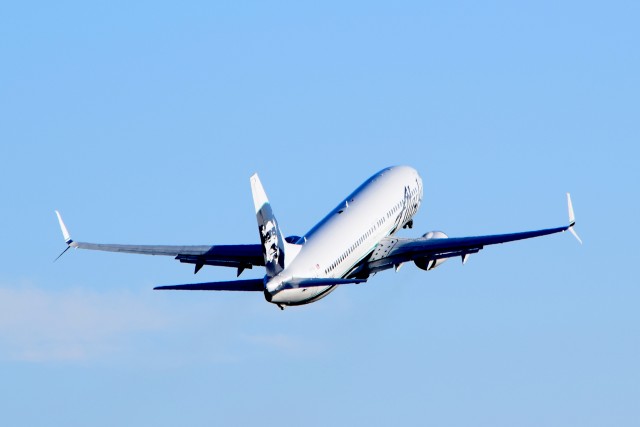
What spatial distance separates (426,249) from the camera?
394 feet

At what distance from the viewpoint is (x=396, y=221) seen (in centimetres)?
12950

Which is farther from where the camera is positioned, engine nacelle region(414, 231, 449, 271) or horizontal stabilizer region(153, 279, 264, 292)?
engine nacelle region(414, 231, 449, 271)

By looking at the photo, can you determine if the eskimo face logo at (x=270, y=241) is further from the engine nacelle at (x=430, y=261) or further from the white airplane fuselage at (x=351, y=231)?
the engine nacelle at (x=430, y=261)

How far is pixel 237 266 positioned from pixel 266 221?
13.0 meters

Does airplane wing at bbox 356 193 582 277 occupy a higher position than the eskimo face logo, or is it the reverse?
the eskimo face logo

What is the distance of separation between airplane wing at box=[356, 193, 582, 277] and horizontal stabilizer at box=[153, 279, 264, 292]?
14507 millimetres

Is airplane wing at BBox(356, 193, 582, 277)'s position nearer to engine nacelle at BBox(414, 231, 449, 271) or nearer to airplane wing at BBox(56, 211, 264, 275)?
engine nacelle at BBox(414, 231, 449, 271)

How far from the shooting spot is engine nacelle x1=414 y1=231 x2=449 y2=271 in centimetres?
12375

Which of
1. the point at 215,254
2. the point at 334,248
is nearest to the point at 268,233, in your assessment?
the point at 334,248

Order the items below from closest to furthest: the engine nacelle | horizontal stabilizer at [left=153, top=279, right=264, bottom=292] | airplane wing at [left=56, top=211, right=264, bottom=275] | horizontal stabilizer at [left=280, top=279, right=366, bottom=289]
Answer: 1. horizontal stabilizer at [left=153, top=279, right=264, bottom=292]
2. horizontal stabilizer at [left=280, top=279, right=366, bottom=289]
3. airplane wing at [left=56, top=211, right=264, bottom=275]
4. the engine nacelle

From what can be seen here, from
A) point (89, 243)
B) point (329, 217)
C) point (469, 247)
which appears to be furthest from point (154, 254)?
point (469, 247)

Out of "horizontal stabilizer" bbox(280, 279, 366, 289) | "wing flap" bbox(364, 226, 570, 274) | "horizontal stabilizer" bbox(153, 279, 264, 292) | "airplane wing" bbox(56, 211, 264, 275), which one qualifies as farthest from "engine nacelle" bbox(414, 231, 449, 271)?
"horizontal stabilizer" bbox(153, 279, 264, 292)

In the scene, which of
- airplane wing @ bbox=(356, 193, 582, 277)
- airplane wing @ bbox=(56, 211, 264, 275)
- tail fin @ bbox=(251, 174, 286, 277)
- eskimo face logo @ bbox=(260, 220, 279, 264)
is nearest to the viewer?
tail fin @ bbox=(251, 174, 286, 277)

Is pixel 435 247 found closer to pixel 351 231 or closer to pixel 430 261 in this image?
pixel 430 261
